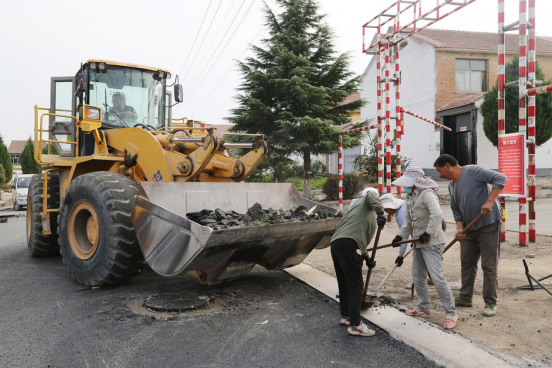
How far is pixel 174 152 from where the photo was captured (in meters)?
5.82

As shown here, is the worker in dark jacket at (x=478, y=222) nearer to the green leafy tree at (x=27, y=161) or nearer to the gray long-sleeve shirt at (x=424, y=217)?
the gray long-sleeve shirt at (x=424, y=217)

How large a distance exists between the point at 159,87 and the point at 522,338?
6527 millimetres

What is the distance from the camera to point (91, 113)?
6.62 meters

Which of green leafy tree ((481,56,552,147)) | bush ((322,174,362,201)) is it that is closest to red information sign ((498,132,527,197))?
bush ((322,174,362,201))

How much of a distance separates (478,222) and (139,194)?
3697 mm

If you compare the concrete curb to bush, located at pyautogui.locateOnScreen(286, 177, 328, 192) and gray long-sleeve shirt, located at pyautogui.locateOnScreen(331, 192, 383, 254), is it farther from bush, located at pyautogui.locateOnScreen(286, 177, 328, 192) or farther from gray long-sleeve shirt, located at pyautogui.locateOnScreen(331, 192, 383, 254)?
bush, located at pyautogui.locateOnScreen(286, 177, 328, 192)

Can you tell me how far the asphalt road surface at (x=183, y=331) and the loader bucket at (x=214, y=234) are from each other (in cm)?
45

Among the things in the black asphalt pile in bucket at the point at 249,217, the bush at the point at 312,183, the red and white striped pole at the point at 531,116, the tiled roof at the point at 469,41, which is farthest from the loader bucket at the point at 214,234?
the tiled roof at the point at 469,41

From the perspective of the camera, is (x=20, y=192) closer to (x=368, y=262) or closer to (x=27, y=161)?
(x=368, y=262)

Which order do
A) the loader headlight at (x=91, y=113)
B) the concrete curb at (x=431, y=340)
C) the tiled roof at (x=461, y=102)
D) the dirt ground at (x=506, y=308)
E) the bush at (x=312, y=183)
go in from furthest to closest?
the bush at (x=312, y=183), the tiled roof at (x=461, y=102), the loader headlight at (x=91, y=113), the dirt ground at (x=506, y=308), the concrete curb at (x=431, y=340)

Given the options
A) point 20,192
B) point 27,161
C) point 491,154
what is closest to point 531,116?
point 491,154

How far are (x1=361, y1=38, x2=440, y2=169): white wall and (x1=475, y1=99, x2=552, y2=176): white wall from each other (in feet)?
7.85

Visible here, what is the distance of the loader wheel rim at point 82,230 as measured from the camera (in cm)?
562

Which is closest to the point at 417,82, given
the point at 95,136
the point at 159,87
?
the point at 159,87
